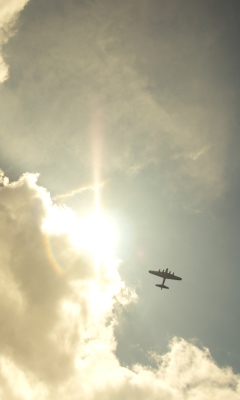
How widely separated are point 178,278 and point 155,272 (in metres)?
8.69

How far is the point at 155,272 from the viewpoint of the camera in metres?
61.4

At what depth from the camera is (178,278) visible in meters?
62.5
